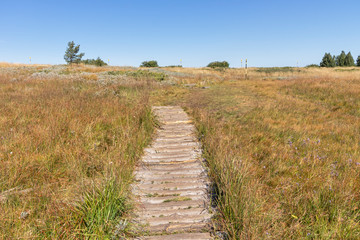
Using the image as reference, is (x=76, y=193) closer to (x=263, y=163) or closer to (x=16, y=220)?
(x=16, y=220)

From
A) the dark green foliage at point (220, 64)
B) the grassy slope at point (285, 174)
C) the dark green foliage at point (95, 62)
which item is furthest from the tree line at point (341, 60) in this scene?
the grassy slope at point (285, 174)

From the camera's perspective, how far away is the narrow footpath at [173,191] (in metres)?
2.31

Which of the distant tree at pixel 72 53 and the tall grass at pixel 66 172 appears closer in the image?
the tall grass at pixel 66 172

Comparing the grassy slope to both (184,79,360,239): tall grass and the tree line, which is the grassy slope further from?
the tree line

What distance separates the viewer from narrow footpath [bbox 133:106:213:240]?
2.31 m

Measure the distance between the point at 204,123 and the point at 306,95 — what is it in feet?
39.6

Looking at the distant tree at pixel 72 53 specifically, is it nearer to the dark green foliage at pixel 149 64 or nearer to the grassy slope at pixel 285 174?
the dark green foliage at pixel 149 64

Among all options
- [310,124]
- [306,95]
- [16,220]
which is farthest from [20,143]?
[306,95]

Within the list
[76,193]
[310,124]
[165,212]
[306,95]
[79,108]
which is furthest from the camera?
[306,95]

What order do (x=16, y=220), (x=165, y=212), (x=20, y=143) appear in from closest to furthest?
(x=16, y=220)
(x=165, y=212)
(x=20, y=143)

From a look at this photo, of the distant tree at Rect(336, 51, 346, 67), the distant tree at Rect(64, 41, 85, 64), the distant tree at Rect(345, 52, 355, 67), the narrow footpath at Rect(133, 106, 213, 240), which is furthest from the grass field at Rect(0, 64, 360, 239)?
the distant tree at Rect(336, 51, 346, 67)

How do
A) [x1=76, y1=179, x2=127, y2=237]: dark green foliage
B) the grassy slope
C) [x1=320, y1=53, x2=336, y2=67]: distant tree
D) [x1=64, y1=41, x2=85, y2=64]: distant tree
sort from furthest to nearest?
[x1=320, y1=53, x2=336, y2=67]: distant tree < [x1=64, y1=41, x2=85, y2=64]: distant tree < the grassy slope < [x1=76, y1=179, x2=127, y2=237]: dark green foliage

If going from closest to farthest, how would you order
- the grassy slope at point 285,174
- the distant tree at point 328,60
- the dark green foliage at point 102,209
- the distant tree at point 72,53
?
the dark green foliage at point 102,209 < the grassy slope at point 285,174 < the distant tree at point 72,53 < the distant tree at point 328,60

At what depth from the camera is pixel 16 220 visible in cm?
210
